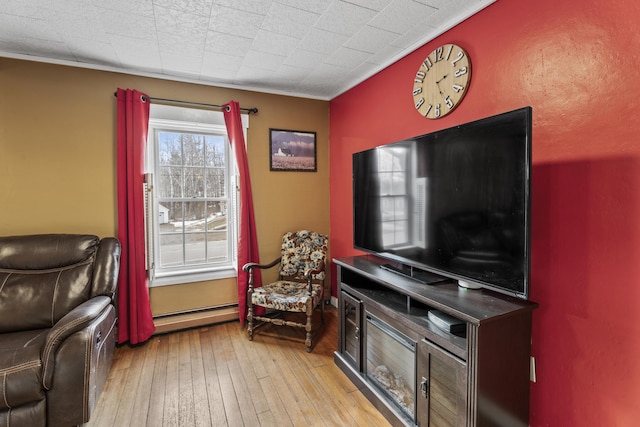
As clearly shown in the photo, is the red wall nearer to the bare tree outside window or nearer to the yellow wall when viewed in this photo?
the yellow wall

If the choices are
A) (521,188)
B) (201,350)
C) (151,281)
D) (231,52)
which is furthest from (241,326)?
(521,188)

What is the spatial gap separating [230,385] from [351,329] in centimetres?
96

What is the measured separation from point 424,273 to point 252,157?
2180mm

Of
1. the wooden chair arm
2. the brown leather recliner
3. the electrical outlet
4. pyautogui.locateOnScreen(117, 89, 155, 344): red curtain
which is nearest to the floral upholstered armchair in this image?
the wooden chair arm

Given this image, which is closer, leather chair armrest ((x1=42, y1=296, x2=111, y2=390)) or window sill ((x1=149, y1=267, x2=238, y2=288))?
leather chair armrest ((x1=42, y1=296, x2=111, y2=390))

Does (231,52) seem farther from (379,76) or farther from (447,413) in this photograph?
(447,413)

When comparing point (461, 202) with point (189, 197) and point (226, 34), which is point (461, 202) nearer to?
point (226, 34)

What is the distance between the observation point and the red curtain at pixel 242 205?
3.11 metres

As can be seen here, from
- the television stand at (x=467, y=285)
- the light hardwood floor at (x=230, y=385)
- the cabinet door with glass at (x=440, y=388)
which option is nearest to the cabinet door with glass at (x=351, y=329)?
the light hardwood floor at (x=230, y=385)

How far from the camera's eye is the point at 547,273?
156cm

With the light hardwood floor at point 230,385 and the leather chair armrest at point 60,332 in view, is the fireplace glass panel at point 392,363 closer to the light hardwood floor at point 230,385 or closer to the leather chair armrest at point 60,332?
the light hardwood floor at point 230,385

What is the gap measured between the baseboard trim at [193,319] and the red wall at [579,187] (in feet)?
8.68

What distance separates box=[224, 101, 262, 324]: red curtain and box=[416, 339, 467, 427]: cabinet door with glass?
201cm

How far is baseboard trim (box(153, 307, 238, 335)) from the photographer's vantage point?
2.97 meters
